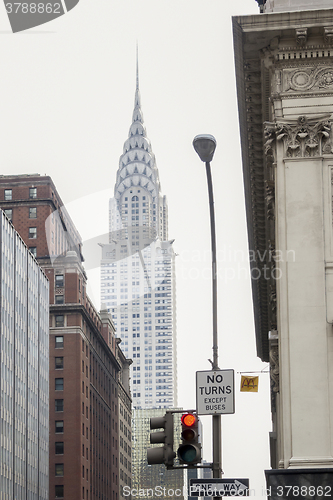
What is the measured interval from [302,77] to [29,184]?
349 ft

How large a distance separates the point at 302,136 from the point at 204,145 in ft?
22.1

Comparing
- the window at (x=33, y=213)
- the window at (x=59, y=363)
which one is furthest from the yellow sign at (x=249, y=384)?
the window at (x=33, y=213)

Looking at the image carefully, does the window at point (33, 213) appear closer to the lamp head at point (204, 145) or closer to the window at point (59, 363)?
the window at point (59, 363)

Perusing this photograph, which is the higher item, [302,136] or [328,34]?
[328,34]

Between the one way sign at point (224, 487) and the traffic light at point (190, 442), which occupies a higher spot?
the traffic light at point (190, 442)

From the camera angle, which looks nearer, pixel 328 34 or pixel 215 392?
pixel 215 392

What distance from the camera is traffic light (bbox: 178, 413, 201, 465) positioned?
1842 cm

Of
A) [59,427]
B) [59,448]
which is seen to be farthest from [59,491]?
[59,427]

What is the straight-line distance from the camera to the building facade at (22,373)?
88.1m

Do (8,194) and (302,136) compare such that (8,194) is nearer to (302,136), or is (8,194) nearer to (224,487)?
(302,136)

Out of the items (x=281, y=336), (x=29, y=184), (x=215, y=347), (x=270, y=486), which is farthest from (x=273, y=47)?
(x=29, y=184)

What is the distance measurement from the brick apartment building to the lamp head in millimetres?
99413

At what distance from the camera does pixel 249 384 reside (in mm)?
34375

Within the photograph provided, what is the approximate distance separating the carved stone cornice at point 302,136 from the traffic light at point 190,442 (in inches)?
443
